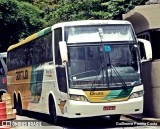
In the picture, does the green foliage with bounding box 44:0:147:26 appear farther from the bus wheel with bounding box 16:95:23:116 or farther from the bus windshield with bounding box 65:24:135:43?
the bus windshield with bounding box 65:24:135:43

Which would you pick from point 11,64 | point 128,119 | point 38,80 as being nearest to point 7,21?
point 11,64

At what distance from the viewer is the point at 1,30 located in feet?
99.2

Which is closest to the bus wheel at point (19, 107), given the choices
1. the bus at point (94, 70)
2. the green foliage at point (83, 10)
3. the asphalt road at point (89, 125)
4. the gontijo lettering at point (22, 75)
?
the gontijo lettering at point (22, 75)

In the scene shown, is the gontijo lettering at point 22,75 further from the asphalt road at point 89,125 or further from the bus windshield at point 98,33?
the bus windshield at point 98,33

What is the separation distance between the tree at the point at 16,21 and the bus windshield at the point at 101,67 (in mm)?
17490

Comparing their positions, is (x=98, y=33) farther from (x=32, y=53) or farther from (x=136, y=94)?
(x=32, y=53)

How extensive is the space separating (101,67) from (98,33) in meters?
1.19

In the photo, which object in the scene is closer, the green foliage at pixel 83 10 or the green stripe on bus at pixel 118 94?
the green stripe on bus at pixel 118 94

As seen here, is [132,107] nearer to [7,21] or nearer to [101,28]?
[101,28]

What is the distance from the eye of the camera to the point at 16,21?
29.4 meters

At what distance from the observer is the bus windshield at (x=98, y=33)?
1216 cm

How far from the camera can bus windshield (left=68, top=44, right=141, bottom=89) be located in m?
11.7

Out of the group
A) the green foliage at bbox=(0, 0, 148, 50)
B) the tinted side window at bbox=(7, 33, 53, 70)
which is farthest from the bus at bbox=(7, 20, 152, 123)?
the green foliage at bbox=(0, 0, 148, 50)

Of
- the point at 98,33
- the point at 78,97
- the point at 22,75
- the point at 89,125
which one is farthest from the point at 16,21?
the point at 78,97
